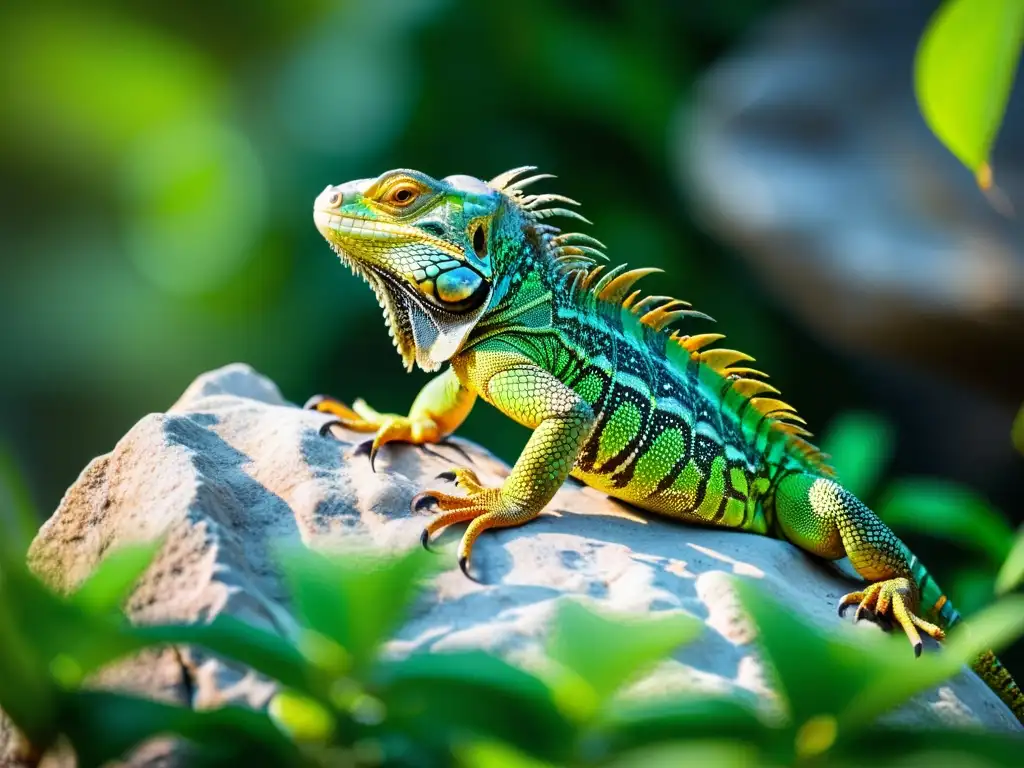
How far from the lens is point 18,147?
298 inches

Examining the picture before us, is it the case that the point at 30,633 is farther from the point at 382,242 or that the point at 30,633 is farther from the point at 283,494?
the point at 382,242

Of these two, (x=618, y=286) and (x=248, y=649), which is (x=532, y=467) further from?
(x=248, y=649)

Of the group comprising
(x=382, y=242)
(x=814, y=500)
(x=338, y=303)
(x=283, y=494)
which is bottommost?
(x=338, y=303)

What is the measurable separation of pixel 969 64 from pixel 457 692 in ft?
3.19

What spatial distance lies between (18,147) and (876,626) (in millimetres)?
7034

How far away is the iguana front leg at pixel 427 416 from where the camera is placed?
3400 mm

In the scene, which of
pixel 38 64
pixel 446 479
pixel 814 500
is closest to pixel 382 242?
pixel 446 479

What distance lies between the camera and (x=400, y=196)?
311cm

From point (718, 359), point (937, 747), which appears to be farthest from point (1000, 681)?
point (937, 747)

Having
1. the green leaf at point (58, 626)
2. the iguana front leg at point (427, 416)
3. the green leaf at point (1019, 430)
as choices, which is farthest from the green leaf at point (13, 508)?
the green leaf at point (1019, 430)

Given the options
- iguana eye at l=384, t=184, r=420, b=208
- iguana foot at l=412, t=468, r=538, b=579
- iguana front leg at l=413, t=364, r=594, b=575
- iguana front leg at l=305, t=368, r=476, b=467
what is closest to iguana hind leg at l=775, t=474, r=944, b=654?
iguana front leg at l=413, t=364, r=594, b=575

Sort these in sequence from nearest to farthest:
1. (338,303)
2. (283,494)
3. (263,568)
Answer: (263,568) → (283,494) → (338,303)

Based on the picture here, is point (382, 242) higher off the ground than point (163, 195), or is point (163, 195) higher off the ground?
point (382, 242)

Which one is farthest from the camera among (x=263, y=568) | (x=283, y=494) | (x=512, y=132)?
(x=512, y=132)
